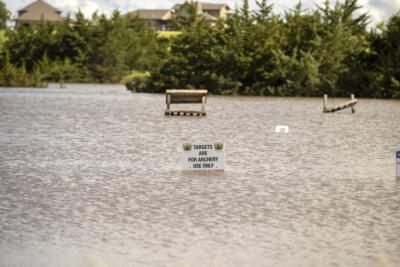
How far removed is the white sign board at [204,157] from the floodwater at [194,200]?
309 mm

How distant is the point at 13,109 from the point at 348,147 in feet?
87.3

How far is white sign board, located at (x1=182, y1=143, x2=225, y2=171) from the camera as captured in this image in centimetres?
2330

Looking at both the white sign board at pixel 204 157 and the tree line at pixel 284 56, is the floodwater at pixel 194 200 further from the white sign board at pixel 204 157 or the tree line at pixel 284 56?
the tree line at pixel 284 56

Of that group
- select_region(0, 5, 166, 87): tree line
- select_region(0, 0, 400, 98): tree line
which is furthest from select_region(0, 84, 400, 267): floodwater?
select_region(0, 5, 166, 87): tree line

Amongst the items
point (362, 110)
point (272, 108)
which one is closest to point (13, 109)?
point (272, 108)

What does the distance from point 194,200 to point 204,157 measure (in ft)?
14.9

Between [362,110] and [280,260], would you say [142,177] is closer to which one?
[280,260]

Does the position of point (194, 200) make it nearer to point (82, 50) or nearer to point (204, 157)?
point (204, 157)

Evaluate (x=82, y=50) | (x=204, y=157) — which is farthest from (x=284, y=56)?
(x=204, y=157)

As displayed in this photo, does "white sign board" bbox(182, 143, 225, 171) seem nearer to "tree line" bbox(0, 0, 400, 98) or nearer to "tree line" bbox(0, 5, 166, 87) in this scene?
"tree line" bbox(0, 0, 400, 98)

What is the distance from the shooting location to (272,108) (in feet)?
199

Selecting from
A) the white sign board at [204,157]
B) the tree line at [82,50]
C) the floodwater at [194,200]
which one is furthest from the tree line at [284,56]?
the white sign board at [204,157]

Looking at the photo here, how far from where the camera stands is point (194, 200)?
1931 cm

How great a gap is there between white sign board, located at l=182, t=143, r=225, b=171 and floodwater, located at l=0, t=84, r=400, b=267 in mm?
309
